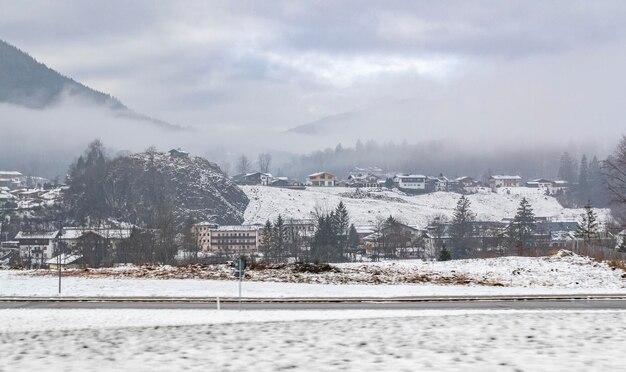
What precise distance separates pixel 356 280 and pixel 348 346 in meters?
28.9

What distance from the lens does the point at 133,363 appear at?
44.8ft

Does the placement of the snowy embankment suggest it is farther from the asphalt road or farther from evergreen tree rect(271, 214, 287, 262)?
evergreen tree rect(271, 214, 287, 262)

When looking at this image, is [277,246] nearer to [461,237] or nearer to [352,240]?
[352,240]

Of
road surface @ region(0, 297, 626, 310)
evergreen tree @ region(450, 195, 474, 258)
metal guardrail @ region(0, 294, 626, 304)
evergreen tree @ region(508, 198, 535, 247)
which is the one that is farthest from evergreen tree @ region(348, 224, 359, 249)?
road surface @ region(0, 297, 626, 310)

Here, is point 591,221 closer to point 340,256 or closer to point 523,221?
point 523,221

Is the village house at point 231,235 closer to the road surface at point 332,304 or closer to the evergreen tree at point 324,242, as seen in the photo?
the evergreen tree at point 324,242

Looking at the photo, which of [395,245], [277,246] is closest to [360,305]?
[277,246]

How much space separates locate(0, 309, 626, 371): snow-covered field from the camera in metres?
13.0

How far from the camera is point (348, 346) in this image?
1502cm

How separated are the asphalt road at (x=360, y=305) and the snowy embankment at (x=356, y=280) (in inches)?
162

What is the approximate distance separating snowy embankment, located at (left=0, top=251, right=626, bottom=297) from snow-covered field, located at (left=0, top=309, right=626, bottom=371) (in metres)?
17.1

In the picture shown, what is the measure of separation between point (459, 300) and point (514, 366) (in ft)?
65.2

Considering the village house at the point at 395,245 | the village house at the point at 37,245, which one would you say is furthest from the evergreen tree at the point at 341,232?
the village house at the point at 37,245

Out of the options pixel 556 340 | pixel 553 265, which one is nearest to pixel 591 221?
pixel 553 265
